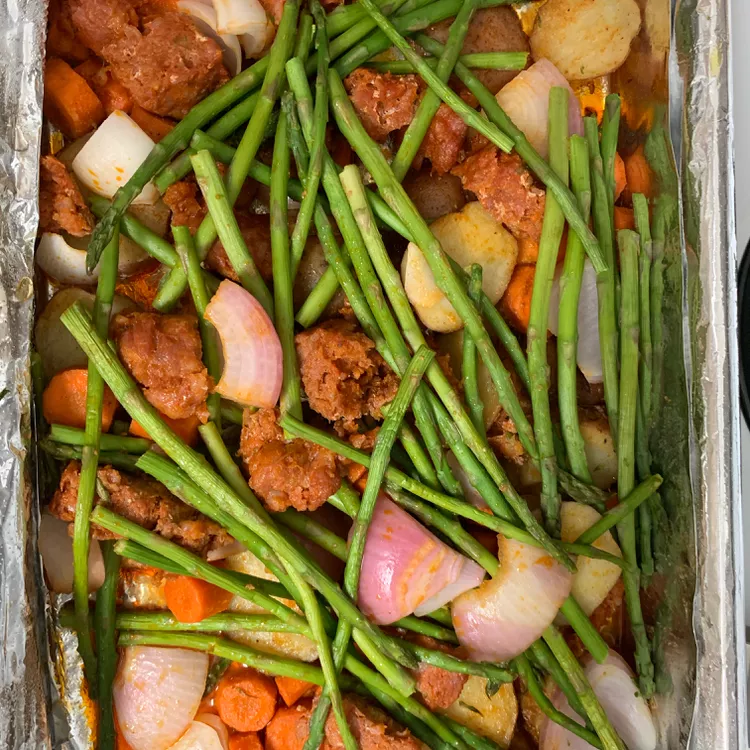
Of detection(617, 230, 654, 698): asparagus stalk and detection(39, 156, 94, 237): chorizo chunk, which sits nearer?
detection(39, 156, 94, 237): chorizo chunk

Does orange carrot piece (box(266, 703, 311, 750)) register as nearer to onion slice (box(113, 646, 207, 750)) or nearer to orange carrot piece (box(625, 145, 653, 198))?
onion slice (box(113, 646, 207, 750))

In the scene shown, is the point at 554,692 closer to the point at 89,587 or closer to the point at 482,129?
the point at 89,587

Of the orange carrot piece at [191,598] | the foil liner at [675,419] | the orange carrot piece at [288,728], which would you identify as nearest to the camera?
the foil liner at [675,419]

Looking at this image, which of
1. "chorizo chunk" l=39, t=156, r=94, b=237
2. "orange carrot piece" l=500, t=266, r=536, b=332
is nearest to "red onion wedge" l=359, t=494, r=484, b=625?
"orange carrot piece" l=500, t=266, r=536, b=332

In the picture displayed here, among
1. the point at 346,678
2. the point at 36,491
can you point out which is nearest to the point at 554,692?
the point at 346,678

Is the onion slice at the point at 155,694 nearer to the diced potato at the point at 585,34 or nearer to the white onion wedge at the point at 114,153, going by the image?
the white onion wedge at the point at 114,153

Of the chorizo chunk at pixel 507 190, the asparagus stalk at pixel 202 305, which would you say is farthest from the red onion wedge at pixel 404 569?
the chorizo chunk at pixel 507 190
